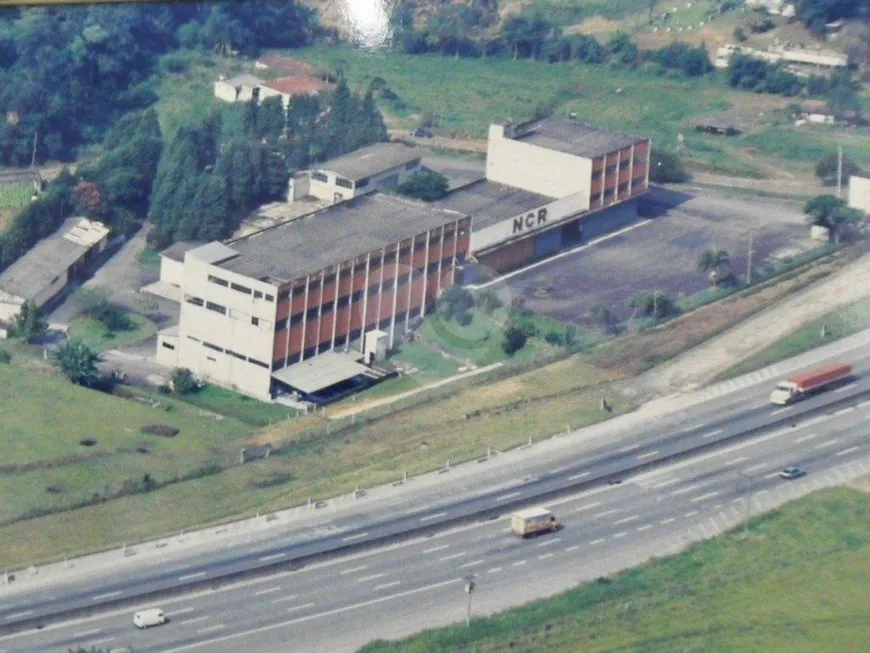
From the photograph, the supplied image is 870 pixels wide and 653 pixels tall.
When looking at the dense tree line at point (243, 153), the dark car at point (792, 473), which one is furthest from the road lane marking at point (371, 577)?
the dense tree line at point (243, 153)

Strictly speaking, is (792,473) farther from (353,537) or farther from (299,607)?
(299,607)

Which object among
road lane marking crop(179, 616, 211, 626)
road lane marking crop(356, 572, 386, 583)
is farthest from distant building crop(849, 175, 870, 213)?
road lane marking crop(179, 616, 211, 626)

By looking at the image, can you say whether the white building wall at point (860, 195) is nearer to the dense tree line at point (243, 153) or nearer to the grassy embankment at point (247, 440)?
the grassy embankment at point (247, 440)

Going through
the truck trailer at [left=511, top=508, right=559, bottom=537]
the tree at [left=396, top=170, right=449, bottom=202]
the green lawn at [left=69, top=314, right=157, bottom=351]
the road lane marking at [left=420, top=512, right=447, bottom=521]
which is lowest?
the green lawn at [left=69, top=314, right=157, bottom=351]

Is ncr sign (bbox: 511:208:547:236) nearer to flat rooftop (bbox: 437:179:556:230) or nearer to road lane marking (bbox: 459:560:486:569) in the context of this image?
flat rooftop (bbox: 437:179:556:230)

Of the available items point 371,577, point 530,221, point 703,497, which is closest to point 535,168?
point 530,221

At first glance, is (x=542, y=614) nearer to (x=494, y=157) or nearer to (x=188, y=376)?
(x=188, y=376)
